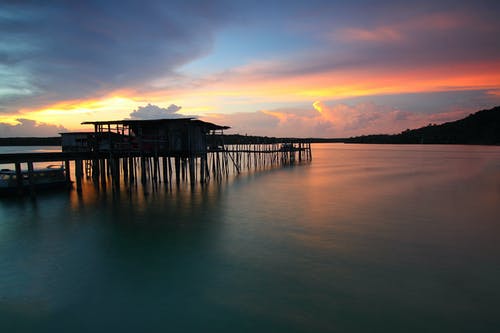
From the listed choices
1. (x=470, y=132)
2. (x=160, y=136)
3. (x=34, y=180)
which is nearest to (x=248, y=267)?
(x=160, y=136)

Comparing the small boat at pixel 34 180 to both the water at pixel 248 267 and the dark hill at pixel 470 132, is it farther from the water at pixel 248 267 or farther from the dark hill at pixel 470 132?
the dark hill at pixel 470 132

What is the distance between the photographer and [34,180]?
1873cm

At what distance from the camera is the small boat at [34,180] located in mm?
17344

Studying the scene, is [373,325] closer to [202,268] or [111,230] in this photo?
[202,268]

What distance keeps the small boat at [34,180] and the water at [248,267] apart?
259 centimetres

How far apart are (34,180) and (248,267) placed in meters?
16.3

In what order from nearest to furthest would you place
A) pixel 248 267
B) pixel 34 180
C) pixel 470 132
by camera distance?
pixel 248 267 < pixel 34 180 < pixel 470 132

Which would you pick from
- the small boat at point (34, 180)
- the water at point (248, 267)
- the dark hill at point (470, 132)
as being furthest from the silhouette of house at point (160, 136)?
the dark hill at point (470, 132)

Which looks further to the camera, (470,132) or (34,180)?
(470,132)

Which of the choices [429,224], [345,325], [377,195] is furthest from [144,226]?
[377,195]

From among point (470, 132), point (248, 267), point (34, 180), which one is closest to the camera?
point (248, 267)

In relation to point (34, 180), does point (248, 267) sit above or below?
below

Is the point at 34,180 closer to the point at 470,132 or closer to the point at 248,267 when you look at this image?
the point at 248,267

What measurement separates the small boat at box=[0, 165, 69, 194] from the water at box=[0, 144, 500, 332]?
8.50 feet
